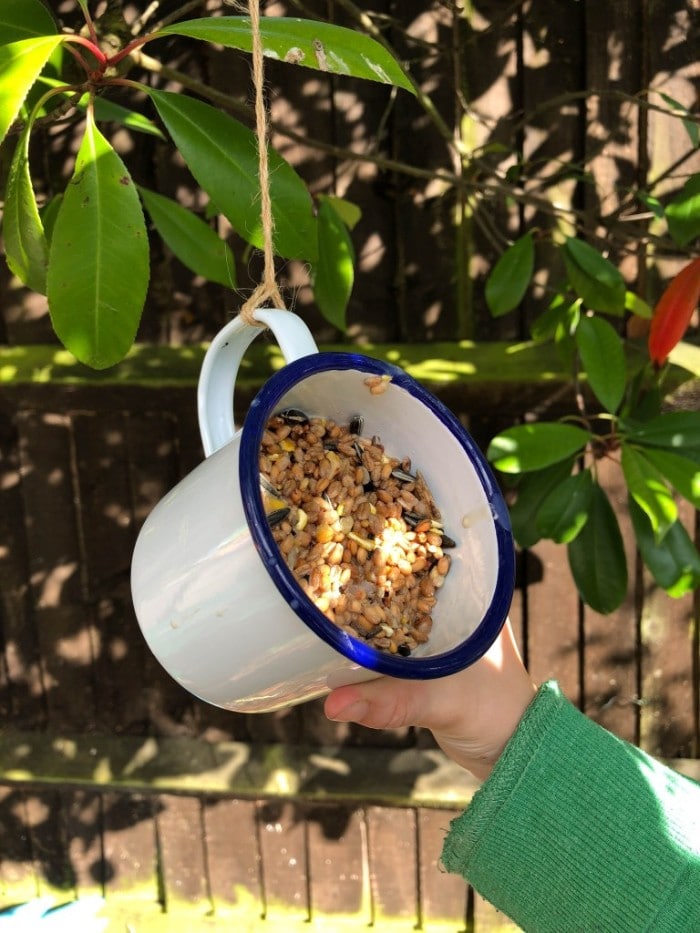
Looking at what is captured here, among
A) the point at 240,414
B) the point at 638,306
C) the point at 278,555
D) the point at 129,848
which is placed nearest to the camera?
the point at 278,555

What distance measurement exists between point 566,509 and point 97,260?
82 centimetres

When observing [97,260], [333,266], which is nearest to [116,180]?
[97,260]

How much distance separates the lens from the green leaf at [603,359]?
124 centimetres

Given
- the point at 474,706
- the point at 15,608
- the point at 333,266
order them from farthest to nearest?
the point at 15,608 < the point at 333,266 < the point at 474,706

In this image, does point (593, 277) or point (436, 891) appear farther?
point (436, 891)

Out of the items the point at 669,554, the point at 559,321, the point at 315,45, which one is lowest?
the point at 669,554

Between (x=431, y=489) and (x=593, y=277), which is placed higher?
(x=593, y=277)

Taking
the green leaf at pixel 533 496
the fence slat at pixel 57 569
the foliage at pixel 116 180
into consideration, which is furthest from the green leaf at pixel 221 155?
the fence slat at pixel 57 569

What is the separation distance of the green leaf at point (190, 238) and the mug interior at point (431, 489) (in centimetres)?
47

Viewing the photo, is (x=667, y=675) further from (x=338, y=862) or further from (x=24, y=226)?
(x=24, y=226)

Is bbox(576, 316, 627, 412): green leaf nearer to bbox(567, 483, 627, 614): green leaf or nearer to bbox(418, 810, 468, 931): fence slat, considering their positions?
bbox(567, 483, 627, 614): green leaf

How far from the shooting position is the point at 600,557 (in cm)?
→ 134

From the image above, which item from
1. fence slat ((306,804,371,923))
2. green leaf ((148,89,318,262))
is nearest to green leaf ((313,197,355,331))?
green leaf ((148,89,318,262))

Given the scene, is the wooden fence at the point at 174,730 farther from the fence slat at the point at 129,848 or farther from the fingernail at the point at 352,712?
the fingernail at the point at 352,712
